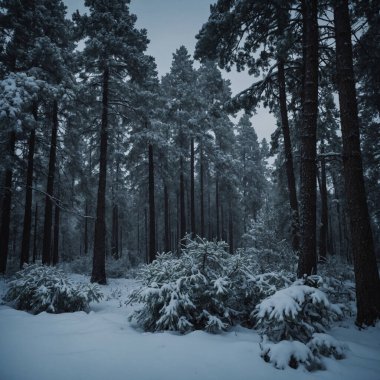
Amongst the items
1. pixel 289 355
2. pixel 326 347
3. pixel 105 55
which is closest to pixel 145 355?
pixel 289 355

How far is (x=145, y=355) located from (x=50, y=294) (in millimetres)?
4398

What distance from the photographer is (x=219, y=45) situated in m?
8.46

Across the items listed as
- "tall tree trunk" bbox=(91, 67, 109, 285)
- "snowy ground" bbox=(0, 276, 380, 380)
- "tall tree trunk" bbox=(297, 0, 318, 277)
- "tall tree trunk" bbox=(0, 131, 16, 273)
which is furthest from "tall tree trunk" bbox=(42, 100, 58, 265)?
"tall tree trunk" bbox=(297, 0, 318, 277)

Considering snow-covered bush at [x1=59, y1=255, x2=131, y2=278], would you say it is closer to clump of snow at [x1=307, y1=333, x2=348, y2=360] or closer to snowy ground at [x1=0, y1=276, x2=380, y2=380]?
snowy ground at [x1=0, y1=276, x2=380, y2=380]

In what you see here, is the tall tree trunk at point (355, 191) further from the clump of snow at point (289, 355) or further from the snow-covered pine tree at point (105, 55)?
the snow-covered pine tree at point (105, 55)

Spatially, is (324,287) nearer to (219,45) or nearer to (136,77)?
(219,45)

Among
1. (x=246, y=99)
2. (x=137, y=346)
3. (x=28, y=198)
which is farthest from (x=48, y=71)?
(x=137, y=346)

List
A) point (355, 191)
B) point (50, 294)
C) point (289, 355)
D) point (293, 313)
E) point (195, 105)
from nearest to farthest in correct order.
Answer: point (289, 355)
point (293, 313)
point (355, 191)
point (50, 294)
point (195, 105)

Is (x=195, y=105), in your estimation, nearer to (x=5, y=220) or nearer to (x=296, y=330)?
(x=5, y=220)

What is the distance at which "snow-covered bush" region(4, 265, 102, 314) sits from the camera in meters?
6.70

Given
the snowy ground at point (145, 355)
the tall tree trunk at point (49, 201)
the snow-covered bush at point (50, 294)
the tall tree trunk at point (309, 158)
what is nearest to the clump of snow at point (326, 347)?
the snowy ground at point (145, 355)

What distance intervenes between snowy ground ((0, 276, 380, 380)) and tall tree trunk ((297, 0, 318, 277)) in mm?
1577

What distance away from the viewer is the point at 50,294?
6844 millimetres

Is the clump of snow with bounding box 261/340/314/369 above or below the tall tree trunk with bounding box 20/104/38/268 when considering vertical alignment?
below
